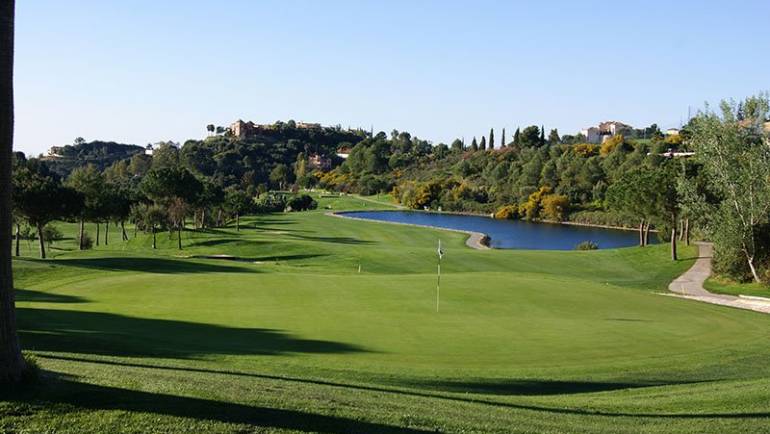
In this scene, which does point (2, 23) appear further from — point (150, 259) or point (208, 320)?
point (150, 259)

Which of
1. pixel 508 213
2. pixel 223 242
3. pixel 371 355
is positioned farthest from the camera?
pixel 508 213

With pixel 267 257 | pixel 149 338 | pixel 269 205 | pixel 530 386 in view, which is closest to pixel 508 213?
pixel 269 205

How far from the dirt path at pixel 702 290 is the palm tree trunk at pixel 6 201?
31107 millimetres

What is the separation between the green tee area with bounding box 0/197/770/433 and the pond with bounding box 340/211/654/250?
50.8 meters

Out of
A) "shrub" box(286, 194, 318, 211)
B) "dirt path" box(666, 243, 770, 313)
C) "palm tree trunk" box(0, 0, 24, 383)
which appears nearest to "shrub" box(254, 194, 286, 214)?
"shrub" box(286, 194, 318, 211)

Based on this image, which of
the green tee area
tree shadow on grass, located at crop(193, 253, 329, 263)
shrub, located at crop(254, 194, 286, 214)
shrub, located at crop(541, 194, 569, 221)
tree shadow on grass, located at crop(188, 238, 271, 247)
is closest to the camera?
the green tee area

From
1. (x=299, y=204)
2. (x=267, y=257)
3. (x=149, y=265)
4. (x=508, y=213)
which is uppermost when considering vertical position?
(x=299, y=204)

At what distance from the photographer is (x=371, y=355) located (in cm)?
1827

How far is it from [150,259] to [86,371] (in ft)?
112

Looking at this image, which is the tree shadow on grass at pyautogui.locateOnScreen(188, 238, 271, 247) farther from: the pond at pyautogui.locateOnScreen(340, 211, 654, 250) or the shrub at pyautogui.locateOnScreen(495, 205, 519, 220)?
the shrub at pyautogui.locateOnScreen(495, 205, 519, 220)

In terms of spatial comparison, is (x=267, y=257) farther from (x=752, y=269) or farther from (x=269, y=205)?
(x=269, y=205)

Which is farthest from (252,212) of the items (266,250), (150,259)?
(150,259)

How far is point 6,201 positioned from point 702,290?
38866mm

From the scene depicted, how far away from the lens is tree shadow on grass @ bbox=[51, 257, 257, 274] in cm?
3978
